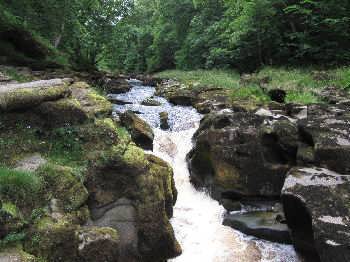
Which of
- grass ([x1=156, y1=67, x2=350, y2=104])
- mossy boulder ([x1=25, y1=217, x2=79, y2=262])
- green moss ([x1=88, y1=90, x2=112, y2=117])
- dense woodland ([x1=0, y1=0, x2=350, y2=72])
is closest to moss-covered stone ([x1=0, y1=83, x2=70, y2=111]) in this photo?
green moss ([x1=88, y1=90, x2=112, y2=117])

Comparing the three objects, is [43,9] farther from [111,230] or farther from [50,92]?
[111,230]

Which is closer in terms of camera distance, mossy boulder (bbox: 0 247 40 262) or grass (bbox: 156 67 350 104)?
mossy boulder (bbox: 0 247 40 262)

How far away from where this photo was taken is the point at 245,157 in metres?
11.5

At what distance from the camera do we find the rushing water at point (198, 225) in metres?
8.98

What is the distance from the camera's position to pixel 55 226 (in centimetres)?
655

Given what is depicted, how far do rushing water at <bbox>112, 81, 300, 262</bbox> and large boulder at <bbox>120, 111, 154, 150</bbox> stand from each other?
27.2 inches

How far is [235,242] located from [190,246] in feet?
3.61

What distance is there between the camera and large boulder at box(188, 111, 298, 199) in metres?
11.2

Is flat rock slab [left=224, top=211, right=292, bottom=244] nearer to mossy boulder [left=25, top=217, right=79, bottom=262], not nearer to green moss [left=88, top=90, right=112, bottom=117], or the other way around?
green moss [left=88, top=90, right=112, bottom=117]

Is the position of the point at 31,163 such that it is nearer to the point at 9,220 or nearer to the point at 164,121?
the point at 9,220

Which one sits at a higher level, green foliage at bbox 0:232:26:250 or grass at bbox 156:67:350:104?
grass at bbox 156:67:350:104

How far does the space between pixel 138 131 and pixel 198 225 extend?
3.81m

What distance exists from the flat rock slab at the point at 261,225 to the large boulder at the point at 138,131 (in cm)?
383

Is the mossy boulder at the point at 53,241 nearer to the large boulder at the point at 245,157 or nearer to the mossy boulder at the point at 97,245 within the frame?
the mossy boulder at the point at 97,245
